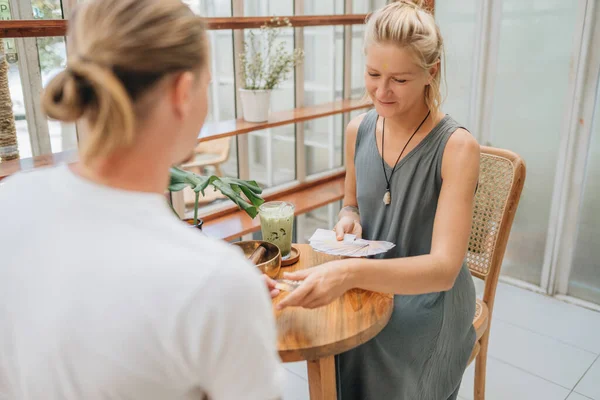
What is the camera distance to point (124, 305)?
604mm

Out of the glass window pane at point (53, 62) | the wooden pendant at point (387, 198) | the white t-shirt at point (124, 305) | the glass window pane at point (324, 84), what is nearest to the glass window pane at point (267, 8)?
the glass window pane at point (324, 84)

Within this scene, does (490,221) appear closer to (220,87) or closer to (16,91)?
(220,87)

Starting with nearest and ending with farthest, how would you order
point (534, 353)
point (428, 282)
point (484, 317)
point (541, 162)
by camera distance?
1. point (428, 282)
2. point (484, 317)
3. point (534, 353)
4. point (541, 162)

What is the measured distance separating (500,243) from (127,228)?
1425 millimetres

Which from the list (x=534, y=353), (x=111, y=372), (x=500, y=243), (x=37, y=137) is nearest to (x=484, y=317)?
(x=500, y=243)

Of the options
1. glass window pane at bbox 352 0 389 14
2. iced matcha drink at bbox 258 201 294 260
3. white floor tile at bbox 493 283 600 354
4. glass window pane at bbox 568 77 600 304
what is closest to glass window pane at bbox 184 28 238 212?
glass window pane at bbox 352 0 389 14

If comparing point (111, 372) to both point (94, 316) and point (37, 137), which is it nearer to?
point (94, 316)

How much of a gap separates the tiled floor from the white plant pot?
1.16 m

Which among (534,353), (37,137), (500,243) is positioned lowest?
(534,353)

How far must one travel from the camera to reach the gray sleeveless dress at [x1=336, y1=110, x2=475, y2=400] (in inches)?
56.9

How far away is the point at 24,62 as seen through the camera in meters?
2.11

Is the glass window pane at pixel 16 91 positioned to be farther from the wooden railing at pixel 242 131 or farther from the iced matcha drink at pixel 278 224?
the iced matcha drink at pixel 278 224

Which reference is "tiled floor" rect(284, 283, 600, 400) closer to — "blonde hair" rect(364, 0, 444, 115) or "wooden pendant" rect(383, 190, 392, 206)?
"wooden pendant" rect(383, 190, 392, 206)

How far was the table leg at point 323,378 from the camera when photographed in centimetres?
123
